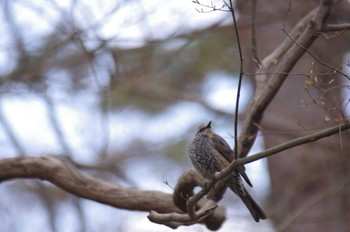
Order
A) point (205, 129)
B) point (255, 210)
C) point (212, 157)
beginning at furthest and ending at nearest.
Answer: point (205, 129)
point (212, 157)
point (255, 210)

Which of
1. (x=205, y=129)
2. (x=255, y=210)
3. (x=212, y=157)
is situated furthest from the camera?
(x=205, y=129)

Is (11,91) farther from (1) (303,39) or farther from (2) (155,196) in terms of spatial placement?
(1) (303,39)

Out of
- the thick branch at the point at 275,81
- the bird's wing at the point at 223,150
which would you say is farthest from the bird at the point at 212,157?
the thick branch at the point at 275,81

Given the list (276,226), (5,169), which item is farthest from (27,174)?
(276,226)

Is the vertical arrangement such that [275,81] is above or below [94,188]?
above

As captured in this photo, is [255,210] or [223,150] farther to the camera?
[223,150]

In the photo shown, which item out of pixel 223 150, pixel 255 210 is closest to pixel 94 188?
pixel 223 150

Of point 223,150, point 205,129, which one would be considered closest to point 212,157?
point 223,150

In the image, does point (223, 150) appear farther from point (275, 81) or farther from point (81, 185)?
point (81, 185)

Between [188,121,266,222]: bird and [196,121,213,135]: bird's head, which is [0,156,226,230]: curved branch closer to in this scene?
[188,121,266,222]: bird

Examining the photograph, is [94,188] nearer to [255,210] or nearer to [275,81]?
[255,210]

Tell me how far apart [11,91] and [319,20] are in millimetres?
3259

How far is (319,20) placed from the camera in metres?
5.14

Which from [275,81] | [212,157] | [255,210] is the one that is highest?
[275,81]
